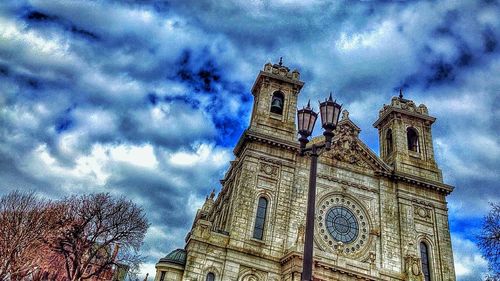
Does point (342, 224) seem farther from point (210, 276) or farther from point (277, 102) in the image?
point (277, 102)

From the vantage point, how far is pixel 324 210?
28688mm

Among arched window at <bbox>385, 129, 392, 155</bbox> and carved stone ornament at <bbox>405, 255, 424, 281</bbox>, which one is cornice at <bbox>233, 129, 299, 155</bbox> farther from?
carved stone ornament at <bbox>405, 255, 424, 281</bbox>

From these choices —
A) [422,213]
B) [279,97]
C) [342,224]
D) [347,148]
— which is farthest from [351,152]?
[279,97]

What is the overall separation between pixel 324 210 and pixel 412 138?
12004 mm

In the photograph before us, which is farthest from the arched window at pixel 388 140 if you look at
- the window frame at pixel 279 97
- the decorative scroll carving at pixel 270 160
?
the decorative scroll carving at pixel 270 160

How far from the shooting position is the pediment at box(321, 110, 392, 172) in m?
31.0

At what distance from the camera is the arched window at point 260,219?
26.8 metres

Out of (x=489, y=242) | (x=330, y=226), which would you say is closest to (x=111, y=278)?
(x=330, y=226)

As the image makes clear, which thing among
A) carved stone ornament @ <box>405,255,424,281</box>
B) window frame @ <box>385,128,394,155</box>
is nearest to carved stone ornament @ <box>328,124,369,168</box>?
window frame @ <box>385,128,394,155</box>

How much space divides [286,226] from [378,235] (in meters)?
6.84

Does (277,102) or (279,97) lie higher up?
(279,97)

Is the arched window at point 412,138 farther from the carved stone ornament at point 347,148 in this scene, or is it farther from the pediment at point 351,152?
the carved stone ornament at point 347,148

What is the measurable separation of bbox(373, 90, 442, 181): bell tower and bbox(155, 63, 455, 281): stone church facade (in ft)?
0.34

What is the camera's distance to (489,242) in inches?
698
